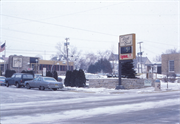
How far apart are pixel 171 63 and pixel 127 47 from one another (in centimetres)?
4315

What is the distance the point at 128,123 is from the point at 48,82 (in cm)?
1745

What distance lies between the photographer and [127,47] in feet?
86.1

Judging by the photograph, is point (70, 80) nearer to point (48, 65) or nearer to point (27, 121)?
point (27, 121)

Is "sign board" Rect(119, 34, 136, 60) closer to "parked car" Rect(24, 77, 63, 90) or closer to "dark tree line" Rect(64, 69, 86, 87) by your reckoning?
"dark tree line" Rect(64, 69, 86, 87)

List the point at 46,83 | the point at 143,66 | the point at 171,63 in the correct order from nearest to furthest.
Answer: the point at 46,83
the point at 171,63
the point at 143,66

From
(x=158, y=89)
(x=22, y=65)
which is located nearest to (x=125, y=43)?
(x=158, y=89)

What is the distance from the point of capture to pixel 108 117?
8680 millimetres

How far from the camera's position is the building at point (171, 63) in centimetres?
6294

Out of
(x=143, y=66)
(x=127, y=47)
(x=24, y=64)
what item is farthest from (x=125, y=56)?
(x=143, y=66)

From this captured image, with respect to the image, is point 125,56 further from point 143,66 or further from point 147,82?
point 143,66

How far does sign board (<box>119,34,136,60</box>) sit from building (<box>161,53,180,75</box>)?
133 ft

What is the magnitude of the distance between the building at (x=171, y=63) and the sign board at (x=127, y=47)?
40637mm

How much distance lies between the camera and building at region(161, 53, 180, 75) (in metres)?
62.9

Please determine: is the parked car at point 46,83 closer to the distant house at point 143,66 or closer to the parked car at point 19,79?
the parked car at point 19,79
